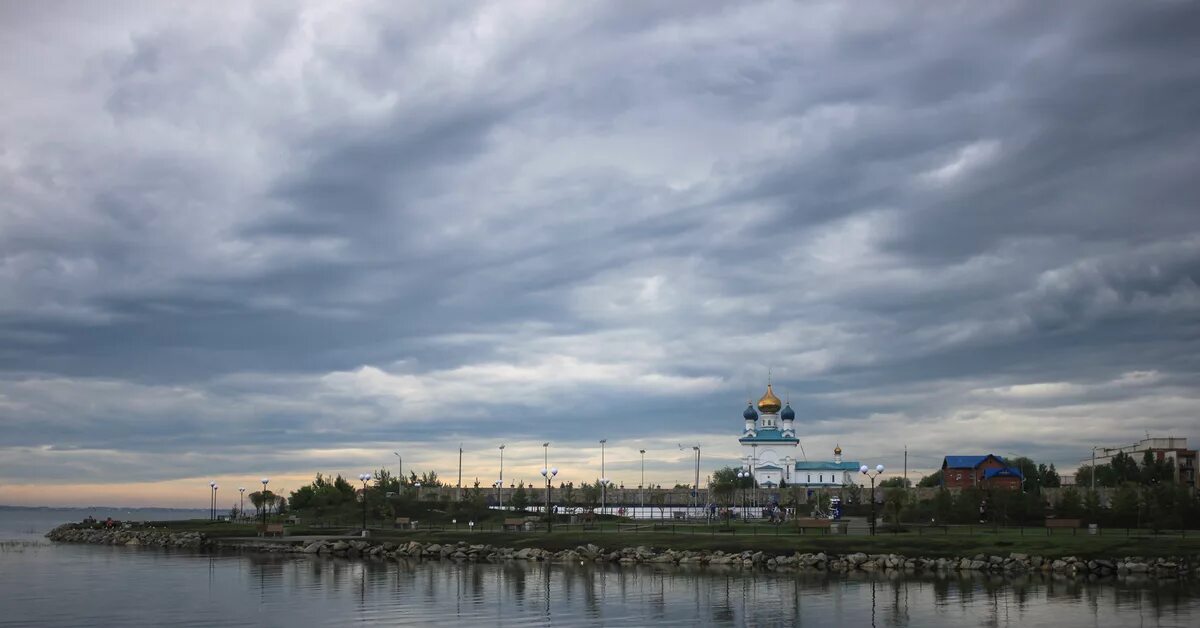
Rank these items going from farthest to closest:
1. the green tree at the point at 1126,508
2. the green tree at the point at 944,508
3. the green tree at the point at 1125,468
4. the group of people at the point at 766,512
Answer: the green tree at the point at 1125,468
the group of people at the point at 766,512
the green tree at the point at 944,508
the green tree at the point at 1126,508

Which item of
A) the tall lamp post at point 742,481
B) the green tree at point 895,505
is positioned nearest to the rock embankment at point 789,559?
the green tree at point 895,505

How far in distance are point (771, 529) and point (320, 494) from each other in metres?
61.7

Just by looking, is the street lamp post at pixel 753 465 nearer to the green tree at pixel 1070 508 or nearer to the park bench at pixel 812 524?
the green tree at pixel 1070 508

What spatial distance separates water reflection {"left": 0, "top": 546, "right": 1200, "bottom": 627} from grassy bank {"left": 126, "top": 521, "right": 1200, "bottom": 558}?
19.3 feet

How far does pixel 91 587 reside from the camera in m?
52.4

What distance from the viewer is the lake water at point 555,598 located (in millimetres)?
39312

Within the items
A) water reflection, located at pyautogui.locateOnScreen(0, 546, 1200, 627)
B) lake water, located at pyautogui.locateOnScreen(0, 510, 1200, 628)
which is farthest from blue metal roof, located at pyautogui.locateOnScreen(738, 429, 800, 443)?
lake water, located at pyautogui.locateOnScreen(0, 510, 1200, 628)

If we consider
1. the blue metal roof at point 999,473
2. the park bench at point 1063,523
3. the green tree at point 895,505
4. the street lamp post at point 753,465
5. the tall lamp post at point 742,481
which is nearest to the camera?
the park bench at point 1063,523

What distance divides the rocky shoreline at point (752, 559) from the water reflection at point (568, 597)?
3.02 metres

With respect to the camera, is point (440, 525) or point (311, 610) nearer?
point (311, 610)

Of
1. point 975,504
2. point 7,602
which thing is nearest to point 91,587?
point 7,602

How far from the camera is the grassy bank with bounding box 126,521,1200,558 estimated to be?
199 feet

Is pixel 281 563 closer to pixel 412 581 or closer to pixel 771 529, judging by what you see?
pixel 412 581

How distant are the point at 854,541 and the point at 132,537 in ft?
228
